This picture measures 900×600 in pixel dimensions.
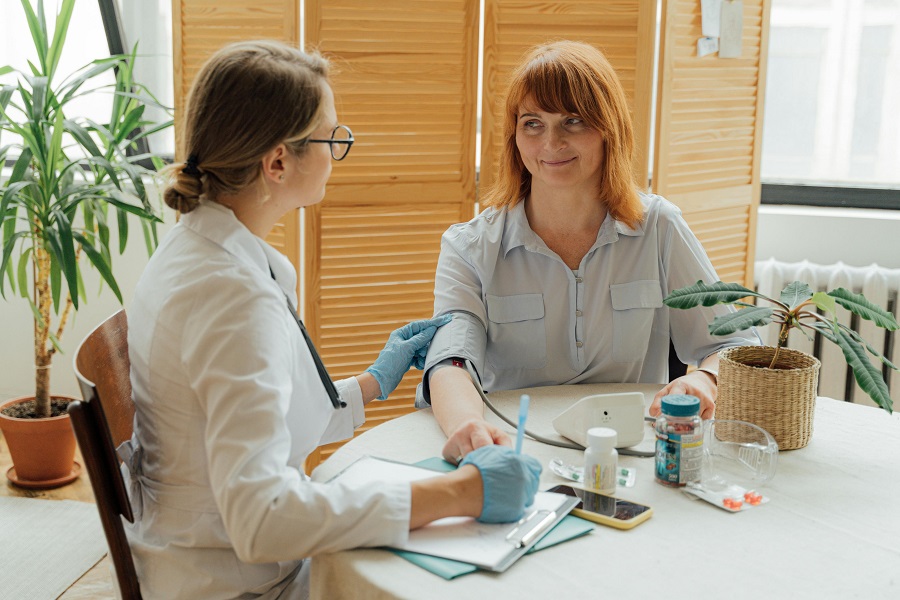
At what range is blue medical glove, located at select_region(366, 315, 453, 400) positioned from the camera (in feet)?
6.02

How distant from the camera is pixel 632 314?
200 centimetres

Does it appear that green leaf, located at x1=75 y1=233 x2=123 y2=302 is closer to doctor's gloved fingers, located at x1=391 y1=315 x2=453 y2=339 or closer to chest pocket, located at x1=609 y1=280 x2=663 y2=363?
doctor's gloved fingers, located at x1=391 y1=315 x2=453 y2=339

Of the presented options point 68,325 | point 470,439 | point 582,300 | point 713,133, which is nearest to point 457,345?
point 582,300

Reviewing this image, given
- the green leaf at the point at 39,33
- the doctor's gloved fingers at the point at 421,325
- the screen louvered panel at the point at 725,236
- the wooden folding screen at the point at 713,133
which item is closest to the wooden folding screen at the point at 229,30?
the green leaf at the point at 39,33

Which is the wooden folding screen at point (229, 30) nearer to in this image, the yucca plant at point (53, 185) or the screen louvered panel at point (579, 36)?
the yucca plant at point (53, 185)

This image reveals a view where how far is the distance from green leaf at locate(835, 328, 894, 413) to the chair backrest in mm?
1073

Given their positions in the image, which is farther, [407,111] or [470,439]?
[407,111]

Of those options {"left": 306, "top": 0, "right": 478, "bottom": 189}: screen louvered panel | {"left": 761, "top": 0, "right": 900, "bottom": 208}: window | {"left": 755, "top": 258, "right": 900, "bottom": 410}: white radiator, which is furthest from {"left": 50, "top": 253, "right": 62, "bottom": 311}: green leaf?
{"left": 761, "top": 0, "right": 900, "bottom": 208}: window

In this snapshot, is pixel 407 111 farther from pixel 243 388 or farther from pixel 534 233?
pixel 243 388

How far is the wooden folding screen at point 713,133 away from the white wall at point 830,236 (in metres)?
0.27

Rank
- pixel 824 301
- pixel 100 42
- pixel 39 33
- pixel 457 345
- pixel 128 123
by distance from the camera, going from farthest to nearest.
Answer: pixel 100 42
pixel 128 123
pixel 39 33
pixel 457 345
pixel 824 301

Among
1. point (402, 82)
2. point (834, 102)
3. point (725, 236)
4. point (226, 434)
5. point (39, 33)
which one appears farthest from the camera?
point (834, 102)

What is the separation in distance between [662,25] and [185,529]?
2141mm

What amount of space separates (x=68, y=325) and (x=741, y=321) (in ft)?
9.37
